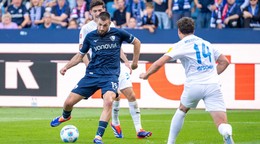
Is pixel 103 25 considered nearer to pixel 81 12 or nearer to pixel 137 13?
pixel 137 13

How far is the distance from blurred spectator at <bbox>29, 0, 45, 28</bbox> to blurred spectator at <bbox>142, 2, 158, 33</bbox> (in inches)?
Result: 146

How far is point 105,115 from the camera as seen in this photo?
12539 mm

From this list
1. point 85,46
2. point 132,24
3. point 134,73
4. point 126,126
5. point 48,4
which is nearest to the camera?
point 85,46

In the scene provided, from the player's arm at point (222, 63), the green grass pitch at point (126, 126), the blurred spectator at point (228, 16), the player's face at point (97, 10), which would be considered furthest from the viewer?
the blurred spectator at point (228, 16)

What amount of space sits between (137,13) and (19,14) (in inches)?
158

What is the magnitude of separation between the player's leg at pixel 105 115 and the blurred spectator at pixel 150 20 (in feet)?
37.6

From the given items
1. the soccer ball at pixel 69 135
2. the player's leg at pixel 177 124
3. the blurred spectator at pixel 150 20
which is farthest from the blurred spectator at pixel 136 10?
the player's leg at pixel 177 124

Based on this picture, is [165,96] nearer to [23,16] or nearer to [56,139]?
[23,16]

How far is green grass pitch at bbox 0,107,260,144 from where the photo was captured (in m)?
13.5

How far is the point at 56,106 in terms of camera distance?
22188 mm

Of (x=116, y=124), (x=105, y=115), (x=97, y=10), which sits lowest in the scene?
(x=116, y=124)

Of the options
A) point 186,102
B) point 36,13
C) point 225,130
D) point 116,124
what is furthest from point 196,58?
point 36,13

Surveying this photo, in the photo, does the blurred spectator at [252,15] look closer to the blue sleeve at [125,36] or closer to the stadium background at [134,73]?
the stadium background at [134,73]

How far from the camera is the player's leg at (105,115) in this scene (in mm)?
12383
